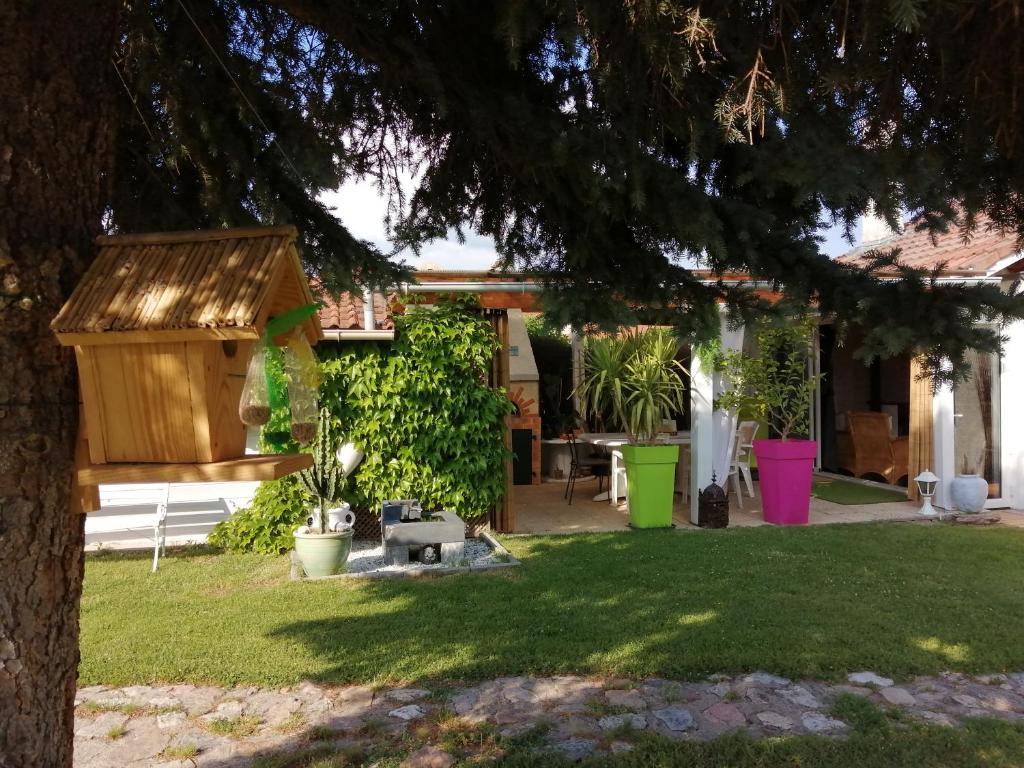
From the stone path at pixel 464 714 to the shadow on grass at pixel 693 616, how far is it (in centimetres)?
18

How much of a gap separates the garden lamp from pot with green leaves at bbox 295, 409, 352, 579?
258 inches

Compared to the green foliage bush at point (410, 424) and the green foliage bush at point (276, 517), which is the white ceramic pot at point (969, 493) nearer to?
the green foliage bush at point (410, 424)

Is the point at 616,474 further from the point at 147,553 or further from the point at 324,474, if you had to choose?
the point at 147,553

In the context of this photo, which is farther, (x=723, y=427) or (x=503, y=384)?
(x=723, y=427)

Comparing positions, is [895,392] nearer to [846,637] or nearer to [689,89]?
[846,637]

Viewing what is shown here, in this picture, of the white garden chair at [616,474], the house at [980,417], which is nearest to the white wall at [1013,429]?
the house at [980,417]

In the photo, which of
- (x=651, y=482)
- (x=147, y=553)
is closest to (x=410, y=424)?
(x=651, y=482)

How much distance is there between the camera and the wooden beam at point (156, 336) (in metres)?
1.58

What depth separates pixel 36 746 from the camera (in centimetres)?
176

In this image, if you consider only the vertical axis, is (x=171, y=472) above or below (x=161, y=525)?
above

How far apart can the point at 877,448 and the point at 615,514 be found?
4521 mm

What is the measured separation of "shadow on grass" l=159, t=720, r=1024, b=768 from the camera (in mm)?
3352

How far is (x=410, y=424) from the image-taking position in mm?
7746

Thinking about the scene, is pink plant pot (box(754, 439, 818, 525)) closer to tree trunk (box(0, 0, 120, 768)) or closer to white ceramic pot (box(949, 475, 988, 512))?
white ceramic pot (box(949, 475, 988, 512))
